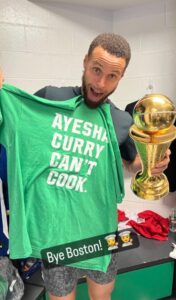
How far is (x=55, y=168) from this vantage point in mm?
790

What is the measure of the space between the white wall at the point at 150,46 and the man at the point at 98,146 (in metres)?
0.93

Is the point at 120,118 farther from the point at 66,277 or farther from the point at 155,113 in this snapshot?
the point at 66,277

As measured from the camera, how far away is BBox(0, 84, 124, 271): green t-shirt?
2.46ft

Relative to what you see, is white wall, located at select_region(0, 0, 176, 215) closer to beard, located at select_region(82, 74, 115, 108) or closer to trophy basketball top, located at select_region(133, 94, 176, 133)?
beard, located at select_region(82, 74, 115, 108)

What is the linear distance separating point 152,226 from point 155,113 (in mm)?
1312

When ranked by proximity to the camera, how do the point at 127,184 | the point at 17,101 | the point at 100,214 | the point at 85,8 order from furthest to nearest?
the point at 127,184 < the point at 85,8 < the point at 100,214 < the point at 17,101

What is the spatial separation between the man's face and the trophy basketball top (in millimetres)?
168

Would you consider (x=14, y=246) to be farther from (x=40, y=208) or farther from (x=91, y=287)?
(x=91, y=287)

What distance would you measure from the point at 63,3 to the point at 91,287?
145 centimetres

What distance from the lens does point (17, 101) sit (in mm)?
743

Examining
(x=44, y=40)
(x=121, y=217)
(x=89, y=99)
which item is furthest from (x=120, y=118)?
(x=121, y=217)

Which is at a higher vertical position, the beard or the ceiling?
the ceiling

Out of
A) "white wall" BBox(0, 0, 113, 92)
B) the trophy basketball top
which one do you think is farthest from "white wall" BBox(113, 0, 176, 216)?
the trophy basketball top

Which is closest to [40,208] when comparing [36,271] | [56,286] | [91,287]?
[56,286]
